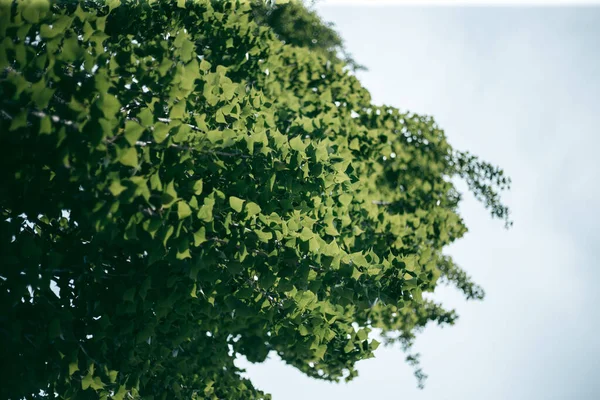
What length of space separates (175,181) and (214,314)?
151 centimetres

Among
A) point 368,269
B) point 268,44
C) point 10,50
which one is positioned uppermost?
point 268,44

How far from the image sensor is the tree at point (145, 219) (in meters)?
2.74

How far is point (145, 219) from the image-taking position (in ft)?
9.48

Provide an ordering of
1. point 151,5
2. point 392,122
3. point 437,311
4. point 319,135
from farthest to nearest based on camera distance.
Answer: point 437,311 < point 392,122 < point 319,135 < point 151,5

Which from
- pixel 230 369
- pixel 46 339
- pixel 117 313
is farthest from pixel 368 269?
pixel 230 369

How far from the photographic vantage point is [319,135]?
20.7 feet

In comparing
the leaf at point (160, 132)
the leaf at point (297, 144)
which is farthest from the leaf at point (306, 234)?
the leaf at point (160, 132)

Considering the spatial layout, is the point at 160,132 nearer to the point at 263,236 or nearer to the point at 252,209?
the point at 252,209

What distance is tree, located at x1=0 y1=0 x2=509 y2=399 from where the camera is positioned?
2.74 m

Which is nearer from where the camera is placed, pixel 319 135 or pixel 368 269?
pixel 368 269

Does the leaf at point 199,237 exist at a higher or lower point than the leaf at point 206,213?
lower

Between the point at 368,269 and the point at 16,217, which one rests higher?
the point at 368,269

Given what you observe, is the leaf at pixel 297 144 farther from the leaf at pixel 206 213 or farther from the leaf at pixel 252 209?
the leaf at pixel 206 213

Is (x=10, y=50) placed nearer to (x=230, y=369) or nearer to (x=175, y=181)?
(x=175, y=181)
